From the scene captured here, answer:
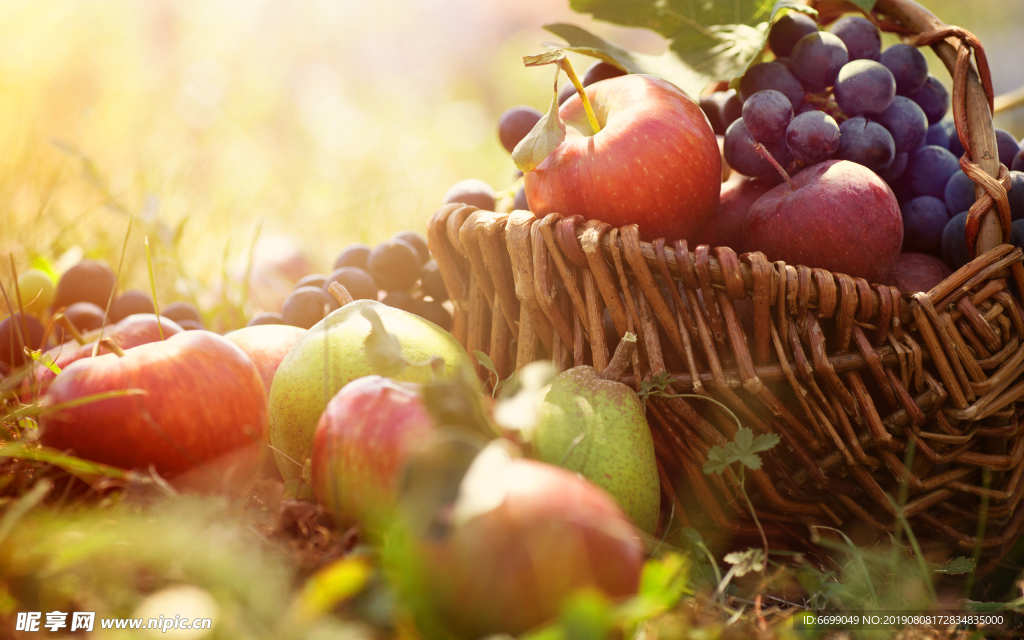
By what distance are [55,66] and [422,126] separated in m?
2.00

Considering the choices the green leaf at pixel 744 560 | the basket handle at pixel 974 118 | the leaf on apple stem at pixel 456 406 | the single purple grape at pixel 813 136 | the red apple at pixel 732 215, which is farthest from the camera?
the red apple at pixel 732 215

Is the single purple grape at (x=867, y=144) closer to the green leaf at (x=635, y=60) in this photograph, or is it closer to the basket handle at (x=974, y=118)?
the basket handle at (x=974, y=118)

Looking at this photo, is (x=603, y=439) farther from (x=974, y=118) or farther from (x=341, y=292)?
(x=974, y=118)

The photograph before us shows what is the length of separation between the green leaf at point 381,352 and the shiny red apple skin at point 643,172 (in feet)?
1.33

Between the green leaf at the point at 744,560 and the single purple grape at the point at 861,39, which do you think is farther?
the single purple grape at the point at 861,39

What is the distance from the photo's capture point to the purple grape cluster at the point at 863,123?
43.2 inches

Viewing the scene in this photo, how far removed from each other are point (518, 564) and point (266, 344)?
788mm

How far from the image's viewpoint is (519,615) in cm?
51

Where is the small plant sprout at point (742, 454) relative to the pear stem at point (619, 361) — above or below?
below

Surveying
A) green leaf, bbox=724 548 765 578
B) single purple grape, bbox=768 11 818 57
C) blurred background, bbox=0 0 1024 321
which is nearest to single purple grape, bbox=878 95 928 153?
single purple grape, bbox=768 11 818 57

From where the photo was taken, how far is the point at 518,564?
0.50m

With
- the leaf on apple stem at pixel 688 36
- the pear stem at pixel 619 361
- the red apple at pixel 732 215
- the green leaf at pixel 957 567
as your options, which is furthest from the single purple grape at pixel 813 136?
the green leaf at pixel 957 567

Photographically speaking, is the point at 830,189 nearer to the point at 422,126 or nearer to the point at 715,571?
the point at 715,571

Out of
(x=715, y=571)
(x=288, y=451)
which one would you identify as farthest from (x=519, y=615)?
(x=288, y=451)
